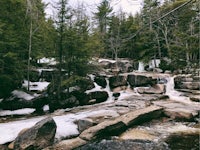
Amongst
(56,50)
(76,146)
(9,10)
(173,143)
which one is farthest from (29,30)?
(173,143)

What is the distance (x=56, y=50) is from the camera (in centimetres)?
1720

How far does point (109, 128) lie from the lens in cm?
969

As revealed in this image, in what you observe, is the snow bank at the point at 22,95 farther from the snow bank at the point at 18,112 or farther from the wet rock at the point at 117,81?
the wet rock at the point at 117,81

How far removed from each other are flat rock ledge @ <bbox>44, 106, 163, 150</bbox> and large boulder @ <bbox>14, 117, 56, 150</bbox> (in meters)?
0.34

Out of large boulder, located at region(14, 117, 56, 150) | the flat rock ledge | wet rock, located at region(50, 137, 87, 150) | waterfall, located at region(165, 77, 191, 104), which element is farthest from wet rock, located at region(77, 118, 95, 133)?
waterfall, located at region(165, 77, 191, 104)

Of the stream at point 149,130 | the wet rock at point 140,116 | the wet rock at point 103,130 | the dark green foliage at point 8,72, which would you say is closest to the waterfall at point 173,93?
the wet rock at point 140,116

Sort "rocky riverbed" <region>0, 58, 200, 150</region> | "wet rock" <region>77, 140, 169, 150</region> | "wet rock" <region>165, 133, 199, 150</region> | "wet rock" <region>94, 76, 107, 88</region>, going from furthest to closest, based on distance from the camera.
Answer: "wet rock" <region>94, 76, 107, 88</region> → "rocky riverbed" <region>0, 58, 200, 150</region> → "wet rock" <region>165, 133, 199, 150</region> → "wet rock" <region>77, 140, 169, 150</region>

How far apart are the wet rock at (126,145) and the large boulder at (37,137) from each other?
4.29 ft

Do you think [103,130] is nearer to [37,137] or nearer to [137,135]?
[137,135]

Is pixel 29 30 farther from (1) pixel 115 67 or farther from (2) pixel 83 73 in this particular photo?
(1) pixel 115 67

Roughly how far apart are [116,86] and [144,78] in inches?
104

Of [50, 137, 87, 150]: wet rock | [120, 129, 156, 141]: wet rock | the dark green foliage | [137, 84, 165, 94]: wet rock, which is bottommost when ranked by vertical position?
[50, 137, 87, 150]: wet rock

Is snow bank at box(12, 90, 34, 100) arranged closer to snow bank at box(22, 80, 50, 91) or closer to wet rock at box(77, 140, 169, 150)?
snow bank at box(22, 80, 50, 91)

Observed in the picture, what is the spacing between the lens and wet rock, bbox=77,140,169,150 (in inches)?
321
